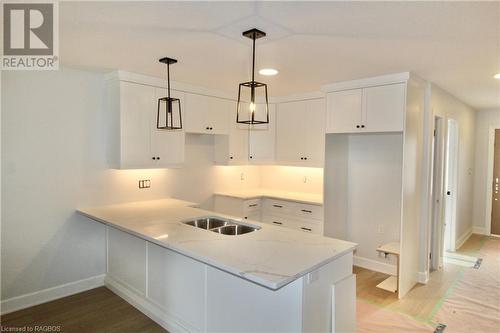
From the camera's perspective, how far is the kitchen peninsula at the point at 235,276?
6.12ft

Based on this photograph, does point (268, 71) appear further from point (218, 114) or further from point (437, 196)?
point (437, 196)

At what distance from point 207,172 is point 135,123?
4.89 feet

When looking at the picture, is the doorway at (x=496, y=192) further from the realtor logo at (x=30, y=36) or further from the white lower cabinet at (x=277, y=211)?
the realtor logo at (x=30, y=36)

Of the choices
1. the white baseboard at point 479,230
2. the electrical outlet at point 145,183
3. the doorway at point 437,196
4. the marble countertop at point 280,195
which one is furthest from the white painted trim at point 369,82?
the white baseboard at point 479,230

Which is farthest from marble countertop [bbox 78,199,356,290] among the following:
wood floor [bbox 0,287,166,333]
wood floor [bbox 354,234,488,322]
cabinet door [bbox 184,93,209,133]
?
wood floor [bbox 354,234,488,322]

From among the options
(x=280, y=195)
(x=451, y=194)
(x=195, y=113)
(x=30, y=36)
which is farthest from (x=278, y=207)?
(x=30, y=36)

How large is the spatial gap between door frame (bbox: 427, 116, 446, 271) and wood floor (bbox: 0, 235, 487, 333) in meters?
0.41

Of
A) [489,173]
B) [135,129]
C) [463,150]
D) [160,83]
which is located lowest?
[489,173]

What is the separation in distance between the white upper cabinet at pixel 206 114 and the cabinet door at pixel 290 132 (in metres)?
0.84

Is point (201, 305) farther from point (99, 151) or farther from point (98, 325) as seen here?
point (99, 151)

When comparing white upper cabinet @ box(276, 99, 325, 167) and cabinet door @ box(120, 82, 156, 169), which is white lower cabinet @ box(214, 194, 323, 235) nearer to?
white upper cabinet @ box(276, 99, 325, 167)

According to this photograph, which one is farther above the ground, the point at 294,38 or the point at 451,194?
the point at 294,38

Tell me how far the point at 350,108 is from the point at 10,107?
354cm

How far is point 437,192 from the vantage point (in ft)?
13.4
